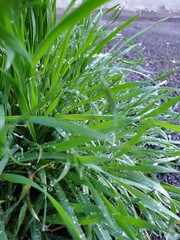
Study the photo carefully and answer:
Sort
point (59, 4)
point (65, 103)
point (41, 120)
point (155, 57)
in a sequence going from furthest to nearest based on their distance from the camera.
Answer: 1. point (59, 4)
2. point (155, 57)
3. point (65, 103)
4. point (41, 120)

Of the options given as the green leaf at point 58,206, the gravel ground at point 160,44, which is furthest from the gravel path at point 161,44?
the green leaf at point 58,206

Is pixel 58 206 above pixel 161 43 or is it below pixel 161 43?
below

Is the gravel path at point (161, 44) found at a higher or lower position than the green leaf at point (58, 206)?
higher

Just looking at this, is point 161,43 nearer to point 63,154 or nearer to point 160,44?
point 160,44

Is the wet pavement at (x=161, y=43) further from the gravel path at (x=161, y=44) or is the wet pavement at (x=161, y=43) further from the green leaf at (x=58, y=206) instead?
the green leaf at (x=58, y=206)

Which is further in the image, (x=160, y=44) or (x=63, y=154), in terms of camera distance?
(x=160, y=44)

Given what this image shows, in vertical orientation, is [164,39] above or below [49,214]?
above

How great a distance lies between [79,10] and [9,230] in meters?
0.44

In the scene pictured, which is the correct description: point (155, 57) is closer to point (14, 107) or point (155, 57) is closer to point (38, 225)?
point (14, 107)

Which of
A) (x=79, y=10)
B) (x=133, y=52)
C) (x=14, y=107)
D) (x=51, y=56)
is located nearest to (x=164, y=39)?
(x=133, y=52)

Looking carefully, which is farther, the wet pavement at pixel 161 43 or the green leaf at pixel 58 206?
the wet pavement at pixel 161 43

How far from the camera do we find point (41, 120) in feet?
2.06

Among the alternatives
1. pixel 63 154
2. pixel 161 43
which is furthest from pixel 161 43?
pixel 63 154

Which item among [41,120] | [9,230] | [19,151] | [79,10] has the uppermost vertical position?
[79,10]
